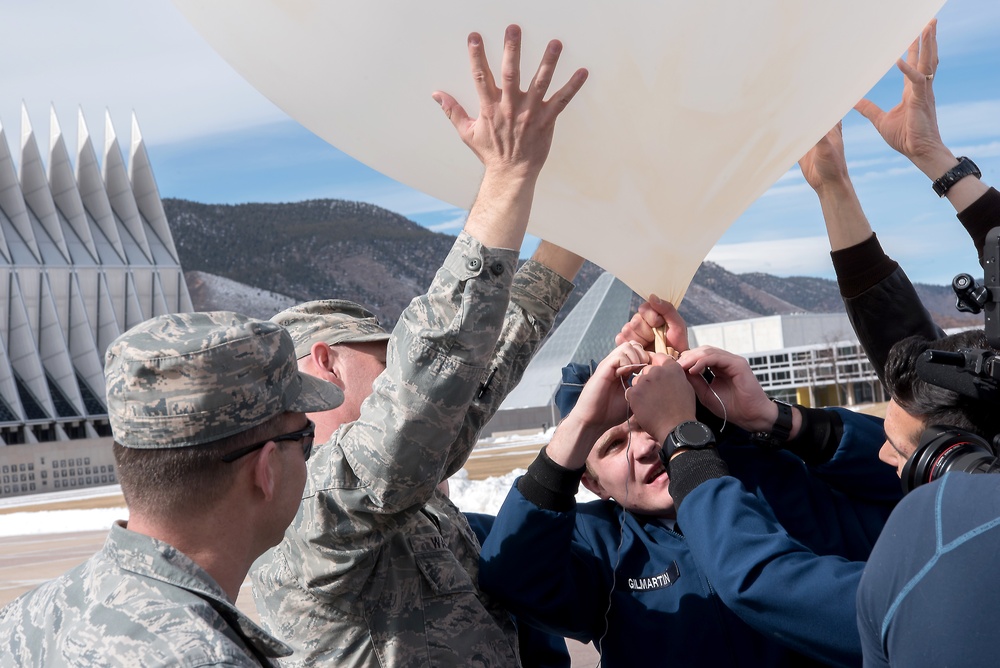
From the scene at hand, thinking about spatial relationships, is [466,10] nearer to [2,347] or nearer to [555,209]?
[555,209]

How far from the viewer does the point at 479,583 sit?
6.84ft

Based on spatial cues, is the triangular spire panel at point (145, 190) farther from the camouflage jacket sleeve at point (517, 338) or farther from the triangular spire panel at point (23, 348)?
the camouflage jacket sleeve at point (517, 338)

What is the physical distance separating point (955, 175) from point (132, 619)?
2.45 metres

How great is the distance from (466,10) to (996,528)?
1.19 meters

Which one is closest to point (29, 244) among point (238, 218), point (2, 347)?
point (2, 347)

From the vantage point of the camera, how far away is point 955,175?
2623 millimetres

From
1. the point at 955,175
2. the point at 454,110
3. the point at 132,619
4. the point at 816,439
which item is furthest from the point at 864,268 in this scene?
the point at 132,619

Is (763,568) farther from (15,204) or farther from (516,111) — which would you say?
(15,204)

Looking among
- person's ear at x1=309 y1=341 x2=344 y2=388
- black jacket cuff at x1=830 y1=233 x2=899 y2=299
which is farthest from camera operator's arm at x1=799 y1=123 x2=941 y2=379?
person's ear at x1=309 y1=341 x2=344 y2=388

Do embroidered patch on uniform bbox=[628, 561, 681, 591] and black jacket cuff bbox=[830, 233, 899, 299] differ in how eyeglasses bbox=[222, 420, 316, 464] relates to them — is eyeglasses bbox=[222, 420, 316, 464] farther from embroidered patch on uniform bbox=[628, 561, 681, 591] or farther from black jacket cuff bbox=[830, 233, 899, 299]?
black jacket cuff bbox=[830, 233, 899, 299]

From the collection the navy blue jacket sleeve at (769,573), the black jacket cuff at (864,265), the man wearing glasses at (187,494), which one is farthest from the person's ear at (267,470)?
the black jacket cuff at (864,265)

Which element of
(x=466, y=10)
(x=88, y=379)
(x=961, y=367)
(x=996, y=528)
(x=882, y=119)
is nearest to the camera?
(x=996, y=528)

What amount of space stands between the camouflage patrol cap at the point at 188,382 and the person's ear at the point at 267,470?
0.17 ft

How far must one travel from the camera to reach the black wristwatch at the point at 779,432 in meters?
2.16
